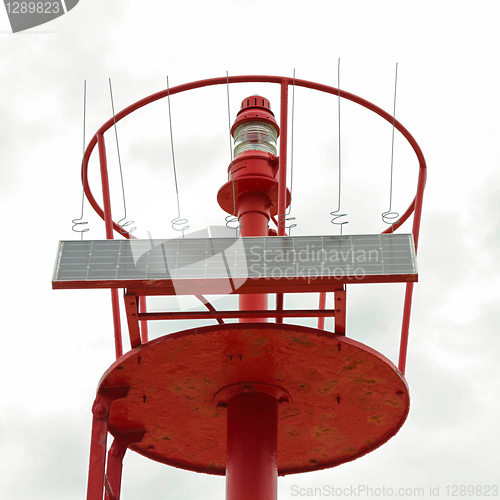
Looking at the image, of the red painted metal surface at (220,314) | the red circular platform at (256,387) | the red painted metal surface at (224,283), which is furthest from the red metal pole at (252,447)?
the red painted metal surface at (224,283)

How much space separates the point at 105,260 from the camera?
10195mm

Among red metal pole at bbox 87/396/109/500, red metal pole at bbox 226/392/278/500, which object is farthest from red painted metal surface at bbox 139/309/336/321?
red metal pole at bbox 226/392/278/500

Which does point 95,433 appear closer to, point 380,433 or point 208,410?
point 208,410

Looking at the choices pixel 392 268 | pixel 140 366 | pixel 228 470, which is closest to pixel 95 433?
pixel 140 366

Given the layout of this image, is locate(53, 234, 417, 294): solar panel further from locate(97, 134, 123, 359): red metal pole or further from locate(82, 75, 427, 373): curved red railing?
locate(82, 75, 427, 373): curved red railing

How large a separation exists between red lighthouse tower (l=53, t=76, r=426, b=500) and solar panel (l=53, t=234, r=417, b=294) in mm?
16

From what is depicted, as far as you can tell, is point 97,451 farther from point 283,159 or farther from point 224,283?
point 283,159

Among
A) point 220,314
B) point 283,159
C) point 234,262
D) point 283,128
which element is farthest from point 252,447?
point 283,128

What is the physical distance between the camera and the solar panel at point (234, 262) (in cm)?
989

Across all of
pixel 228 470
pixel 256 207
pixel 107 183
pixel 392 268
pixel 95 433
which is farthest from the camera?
pixel 256 207

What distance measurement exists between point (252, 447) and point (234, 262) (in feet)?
11.7

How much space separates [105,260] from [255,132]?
20.9ft

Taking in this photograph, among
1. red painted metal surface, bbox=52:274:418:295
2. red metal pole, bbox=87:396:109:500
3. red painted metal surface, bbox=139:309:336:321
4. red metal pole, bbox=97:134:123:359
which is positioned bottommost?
red metal pole, bbox=87:396:109:500

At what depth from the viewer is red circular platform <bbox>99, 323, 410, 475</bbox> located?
11.2 m
